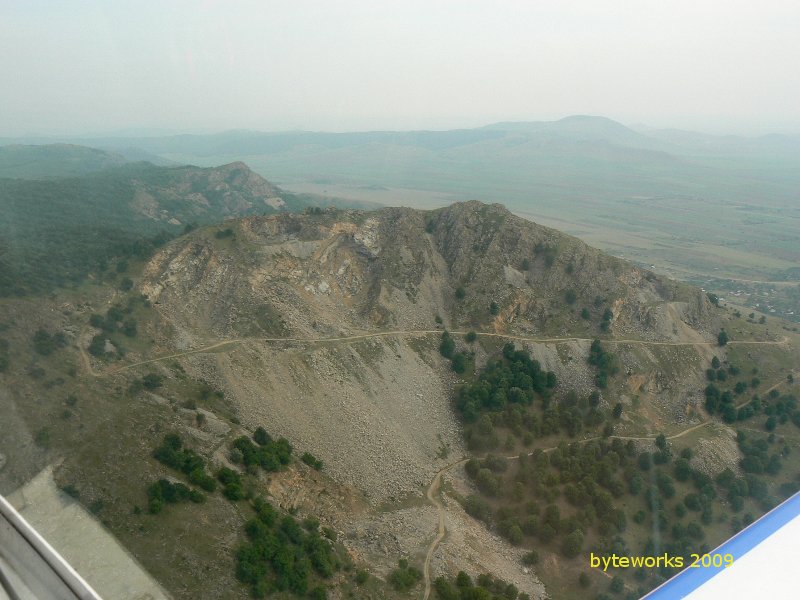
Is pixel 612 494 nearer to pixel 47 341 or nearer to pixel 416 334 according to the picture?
pixel 416 334

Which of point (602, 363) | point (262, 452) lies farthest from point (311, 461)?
point (602, 363)

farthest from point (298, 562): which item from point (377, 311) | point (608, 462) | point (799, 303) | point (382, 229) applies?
point (799, 303)

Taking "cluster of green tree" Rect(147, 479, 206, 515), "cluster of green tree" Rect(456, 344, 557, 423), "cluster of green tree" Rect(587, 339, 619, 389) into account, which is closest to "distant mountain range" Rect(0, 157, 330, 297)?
"cluster of green tree" Rect(147, 479, 206, 515)

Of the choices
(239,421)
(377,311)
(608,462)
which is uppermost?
(377,311)

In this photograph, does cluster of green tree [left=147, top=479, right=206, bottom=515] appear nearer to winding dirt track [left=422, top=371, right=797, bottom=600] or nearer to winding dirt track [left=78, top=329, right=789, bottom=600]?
winding dirt track [left=78, top=329, right=789, bottom=600]

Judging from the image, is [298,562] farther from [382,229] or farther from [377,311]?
[382,229]

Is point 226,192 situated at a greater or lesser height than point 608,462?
greater
